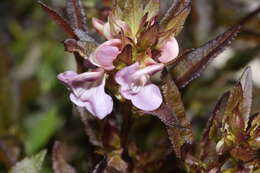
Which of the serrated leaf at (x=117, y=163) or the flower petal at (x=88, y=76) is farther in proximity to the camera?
the serrated leaf at (x=117, y=163)

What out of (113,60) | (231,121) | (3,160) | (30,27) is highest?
(113,60)

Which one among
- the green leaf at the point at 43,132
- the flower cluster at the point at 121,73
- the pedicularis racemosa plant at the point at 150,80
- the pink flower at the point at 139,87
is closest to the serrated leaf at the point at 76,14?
the pedicularis racemosa plant at the point at 150,80

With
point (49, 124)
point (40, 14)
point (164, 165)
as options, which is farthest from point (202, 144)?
point (40, 14)

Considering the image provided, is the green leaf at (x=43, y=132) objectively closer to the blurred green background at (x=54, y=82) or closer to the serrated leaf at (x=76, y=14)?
the blurred green background at (x=54, y=82)

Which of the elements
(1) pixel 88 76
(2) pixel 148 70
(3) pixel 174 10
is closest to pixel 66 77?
(1) pixel 88 76

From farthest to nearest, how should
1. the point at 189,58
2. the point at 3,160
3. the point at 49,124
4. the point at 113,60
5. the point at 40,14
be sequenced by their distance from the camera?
the point at 40,14 < the point at 49,124 < the point at 3,160 < the point at 189,58 < the point at 113,60

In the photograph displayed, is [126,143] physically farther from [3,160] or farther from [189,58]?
[3,160]
